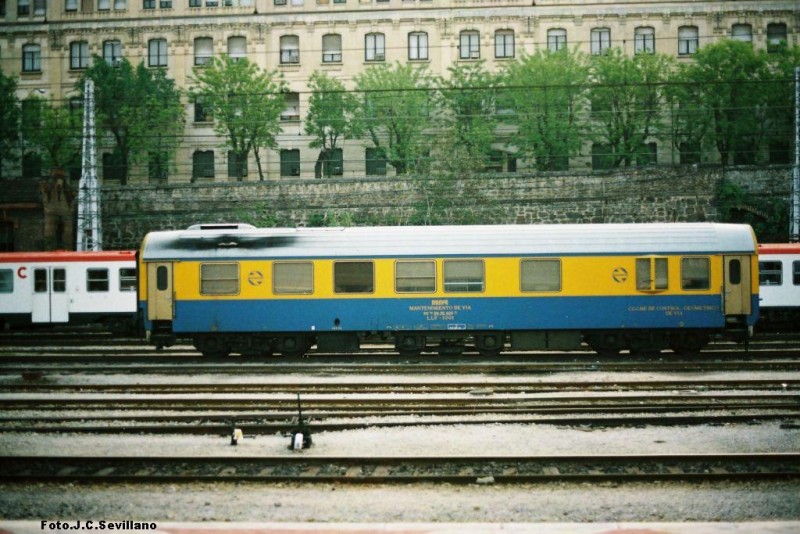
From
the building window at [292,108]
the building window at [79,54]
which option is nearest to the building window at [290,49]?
the building window at [292,108]

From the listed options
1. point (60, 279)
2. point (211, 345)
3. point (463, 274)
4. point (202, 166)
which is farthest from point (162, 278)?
point (202, 166)

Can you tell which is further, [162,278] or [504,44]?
[504,44]

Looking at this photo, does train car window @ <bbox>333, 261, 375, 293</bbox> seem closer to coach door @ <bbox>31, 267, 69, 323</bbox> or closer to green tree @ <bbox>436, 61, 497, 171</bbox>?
coach door @ <bbox>31, 267, 69, 323</bbox>

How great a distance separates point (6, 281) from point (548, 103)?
2782 cm

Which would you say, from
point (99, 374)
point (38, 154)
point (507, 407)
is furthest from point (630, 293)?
point (38, 154)

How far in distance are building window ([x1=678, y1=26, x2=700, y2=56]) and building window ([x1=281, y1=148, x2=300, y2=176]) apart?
81.5ft

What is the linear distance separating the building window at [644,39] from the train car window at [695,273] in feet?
103

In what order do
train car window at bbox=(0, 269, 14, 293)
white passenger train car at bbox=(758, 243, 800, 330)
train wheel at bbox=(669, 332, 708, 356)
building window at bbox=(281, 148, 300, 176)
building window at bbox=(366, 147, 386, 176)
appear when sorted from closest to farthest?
train wheel at bbox=(669, 332, 708, 356) → white passenger train car at bbox=(758, 243, 800, 330) → train car window at bbox=(0, 269, 14, 293) → building window at bbox=(366, 147, 386, 176) → building window at bbox=(281, 148, 300, 176)

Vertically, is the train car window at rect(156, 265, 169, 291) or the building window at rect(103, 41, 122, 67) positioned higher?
the building window at rect(103, 41, 122, 67)

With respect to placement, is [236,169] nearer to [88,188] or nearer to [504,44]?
[88,188]

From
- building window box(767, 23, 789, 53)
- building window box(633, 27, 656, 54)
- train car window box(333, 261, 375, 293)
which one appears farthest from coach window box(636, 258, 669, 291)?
building window box(767, 23, 789, 53)

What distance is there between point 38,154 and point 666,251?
1506 inches

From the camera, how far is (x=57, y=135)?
4362 centimetres

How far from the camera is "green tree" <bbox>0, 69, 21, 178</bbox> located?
1790 inches
